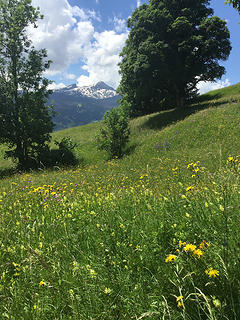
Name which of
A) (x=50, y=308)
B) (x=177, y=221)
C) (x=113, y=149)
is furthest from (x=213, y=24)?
(x=50, y=308)

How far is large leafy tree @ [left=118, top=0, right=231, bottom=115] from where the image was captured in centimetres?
2456

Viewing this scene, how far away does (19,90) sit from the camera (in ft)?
66.8

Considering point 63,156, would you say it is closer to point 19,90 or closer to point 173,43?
point 19,90

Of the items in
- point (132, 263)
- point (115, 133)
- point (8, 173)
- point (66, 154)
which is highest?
point (115, 133)

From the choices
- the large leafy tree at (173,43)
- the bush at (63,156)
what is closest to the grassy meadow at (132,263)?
the bush at (63,156)

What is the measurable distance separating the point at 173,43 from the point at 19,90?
19473 millimetres

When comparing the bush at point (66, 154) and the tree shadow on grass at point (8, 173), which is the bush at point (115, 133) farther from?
the tree shadow on grass at point (8, 173)

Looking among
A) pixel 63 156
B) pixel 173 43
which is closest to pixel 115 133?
pixel 63 156

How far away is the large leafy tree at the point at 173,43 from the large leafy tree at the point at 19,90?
1165cm

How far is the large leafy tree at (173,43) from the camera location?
967 inches

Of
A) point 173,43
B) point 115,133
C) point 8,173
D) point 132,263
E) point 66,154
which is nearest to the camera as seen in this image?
point 132,263

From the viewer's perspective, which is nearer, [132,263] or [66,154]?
[132,263]

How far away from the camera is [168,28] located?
25344mm

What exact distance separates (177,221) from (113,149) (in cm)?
1756
